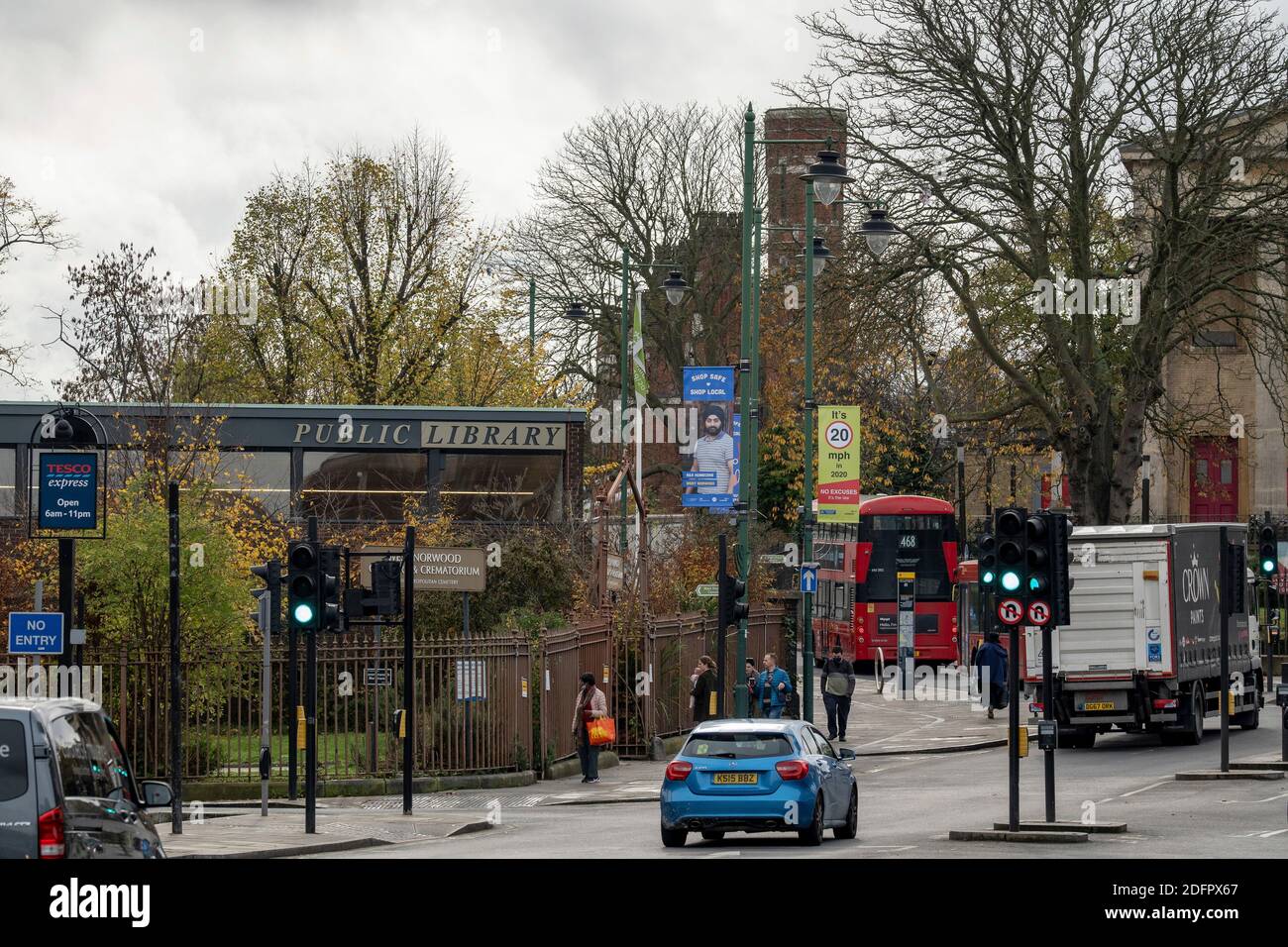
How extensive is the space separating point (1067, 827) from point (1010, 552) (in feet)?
9.23

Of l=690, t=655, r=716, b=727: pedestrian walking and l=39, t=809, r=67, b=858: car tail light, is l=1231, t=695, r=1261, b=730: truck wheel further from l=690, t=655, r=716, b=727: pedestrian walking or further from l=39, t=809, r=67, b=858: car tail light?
l=39, t=809, r=67, b=858: car tail light

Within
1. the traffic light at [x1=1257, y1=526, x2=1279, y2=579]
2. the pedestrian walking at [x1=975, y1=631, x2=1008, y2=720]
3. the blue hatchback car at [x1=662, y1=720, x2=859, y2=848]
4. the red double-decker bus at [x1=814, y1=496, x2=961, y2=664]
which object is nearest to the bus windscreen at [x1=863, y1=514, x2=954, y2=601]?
the red double-decker bus at [x1=814, y1=496, x2=961, y2=664]

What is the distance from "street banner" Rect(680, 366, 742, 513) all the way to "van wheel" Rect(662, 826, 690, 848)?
13.6m

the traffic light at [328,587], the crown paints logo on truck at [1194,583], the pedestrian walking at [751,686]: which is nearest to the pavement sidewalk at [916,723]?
the pedestrian walking at [751,686]

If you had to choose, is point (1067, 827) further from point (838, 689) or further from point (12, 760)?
point (838, 689)

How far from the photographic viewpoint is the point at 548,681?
30641 mm

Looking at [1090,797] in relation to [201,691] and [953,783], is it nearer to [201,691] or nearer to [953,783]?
[953,783]

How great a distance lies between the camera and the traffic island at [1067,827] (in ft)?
66.3

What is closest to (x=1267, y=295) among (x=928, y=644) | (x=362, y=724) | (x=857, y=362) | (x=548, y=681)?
(x=857, y=362)

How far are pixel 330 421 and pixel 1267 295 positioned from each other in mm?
21458

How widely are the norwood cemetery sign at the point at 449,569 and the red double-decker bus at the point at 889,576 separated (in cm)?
2527

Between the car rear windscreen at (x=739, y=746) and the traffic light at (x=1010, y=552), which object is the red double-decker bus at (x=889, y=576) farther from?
the car rear windscreen at (x=739, y=746)

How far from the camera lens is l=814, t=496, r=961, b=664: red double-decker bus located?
54562 millimetres

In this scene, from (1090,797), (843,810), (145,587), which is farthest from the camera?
(145,587)
